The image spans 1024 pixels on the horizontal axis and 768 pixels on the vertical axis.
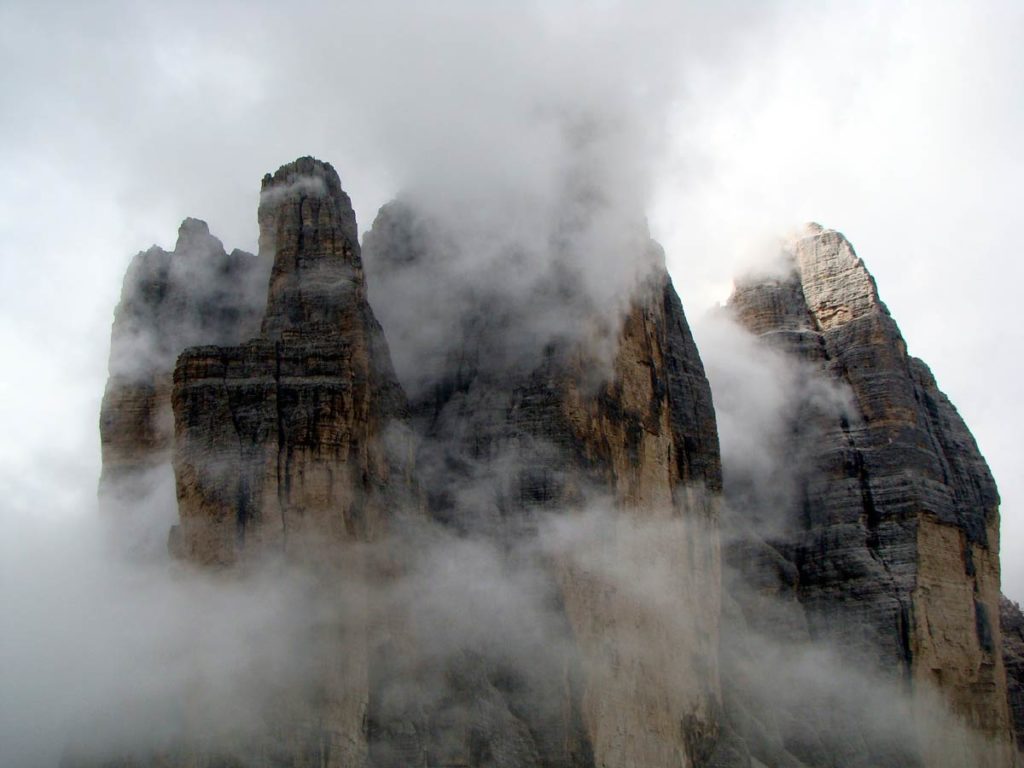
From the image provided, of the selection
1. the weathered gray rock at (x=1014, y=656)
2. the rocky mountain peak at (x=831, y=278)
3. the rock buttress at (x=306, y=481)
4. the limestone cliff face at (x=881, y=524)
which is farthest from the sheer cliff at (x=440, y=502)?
the weathered gray rock at (x=1014, y=656)

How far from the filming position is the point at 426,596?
43.3 meters

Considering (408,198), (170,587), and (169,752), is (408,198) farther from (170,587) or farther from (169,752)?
(169,752)

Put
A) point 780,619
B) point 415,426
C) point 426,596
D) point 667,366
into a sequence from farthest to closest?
point 780,619
point 667,366
point 415,426
point 426,596

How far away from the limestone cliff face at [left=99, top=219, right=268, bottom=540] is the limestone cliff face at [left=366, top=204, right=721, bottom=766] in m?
4.27

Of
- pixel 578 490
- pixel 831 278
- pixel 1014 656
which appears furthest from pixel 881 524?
pixel 578 490

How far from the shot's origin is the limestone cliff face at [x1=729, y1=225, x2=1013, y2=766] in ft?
178

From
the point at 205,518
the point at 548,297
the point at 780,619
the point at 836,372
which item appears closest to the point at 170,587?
the point at 205,518

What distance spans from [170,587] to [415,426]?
965cm

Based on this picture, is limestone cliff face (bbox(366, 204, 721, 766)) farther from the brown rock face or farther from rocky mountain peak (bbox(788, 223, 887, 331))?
rocky mountain peak (bbox(788, 223, 887, 331))

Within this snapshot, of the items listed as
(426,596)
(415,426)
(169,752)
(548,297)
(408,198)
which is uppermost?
(408,198)

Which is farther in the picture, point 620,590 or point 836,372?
point 836,372

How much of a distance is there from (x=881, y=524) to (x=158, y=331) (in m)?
22.5

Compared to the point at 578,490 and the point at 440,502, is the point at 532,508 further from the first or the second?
the point at 440,502

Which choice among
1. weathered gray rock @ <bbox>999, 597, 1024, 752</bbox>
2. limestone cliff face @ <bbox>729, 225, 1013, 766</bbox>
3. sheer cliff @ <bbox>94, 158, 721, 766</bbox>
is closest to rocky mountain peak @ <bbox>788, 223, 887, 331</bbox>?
limestone cliff face @ <bbox>729, 225, 1013, 766</bbox>
